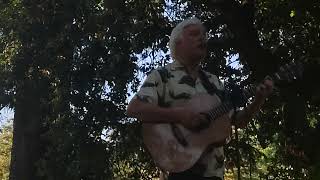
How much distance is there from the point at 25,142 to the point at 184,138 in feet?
24.1

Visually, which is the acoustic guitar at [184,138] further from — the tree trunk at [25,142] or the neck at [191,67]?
the tree trunk at [25,142]

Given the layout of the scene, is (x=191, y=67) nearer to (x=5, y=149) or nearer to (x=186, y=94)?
(x=186, y=94)

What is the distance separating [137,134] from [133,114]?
529 centimetres

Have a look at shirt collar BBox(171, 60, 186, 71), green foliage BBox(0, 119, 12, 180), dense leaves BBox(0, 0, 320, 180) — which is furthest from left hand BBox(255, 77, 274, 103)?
green foliage BBox(0, 119, 12, 180)

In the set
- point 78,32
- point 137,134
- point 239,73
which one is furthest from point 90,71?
point 239,73

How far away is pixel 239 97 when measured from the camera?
306 centimetres

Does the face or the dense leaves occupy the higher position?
the dense leaves

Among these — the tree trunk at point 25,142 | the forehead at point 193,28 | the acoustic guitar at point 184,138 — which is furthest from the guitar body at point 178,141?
the tree trunk at point 25,142

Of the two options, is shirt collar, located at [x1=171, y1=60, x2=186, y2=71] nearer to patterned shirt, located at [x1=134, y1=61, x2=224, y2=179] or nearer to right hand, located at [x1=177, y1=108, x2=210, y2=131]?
patterned shirt, located at [x1=134, y1=61, x2=224, y2=179]

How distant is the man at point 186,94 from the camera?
2.83 meters

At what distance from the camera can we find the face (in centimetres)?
304

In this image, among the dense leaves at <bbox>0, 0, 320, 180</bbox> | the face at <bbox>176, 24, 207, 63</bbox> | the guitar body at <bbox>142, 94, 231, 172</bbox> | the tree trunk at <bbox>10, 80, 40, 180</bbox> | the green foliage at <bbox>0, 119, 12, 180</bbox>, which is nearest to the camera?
the guitar body at <bbox>142, 94, 231, 172</bbox>

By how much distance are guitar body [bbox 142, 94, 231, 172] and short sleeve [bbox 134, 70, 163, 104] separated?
0.14 meters

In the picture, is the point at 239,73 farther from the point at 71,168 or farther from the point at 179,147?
the point at 179,147
